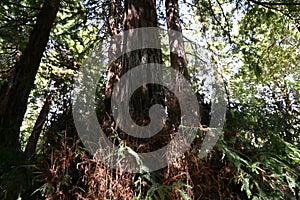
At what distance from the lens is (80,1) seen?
468 cm

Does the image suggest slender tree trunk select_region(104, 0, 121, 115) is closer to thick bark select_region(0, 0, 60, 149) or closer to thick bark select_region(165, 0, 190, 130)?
thick bark select_region(165, 0, 190, 130)

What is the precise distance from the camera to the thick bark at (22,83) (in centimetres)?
297

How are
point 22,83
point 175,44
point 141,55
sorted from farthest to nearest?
point 175,44, point 22,83, point 141,55

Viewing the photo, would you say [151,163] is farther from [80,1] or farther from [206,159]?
[80,1]

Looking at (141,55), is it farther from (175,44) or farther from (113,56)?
(175,44)

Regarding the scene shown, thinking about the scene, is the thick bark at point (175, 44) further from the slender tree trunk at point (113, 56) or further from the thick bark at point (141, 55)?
the slender tree trunk at point (113, 56)

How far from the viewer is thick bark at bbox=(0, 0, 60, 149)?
297 cm

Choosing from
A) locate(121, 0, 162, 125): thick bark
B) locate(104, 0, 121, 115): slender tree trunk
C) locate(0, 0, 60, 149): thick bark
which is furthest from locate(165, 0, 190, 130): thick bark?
locate(0, 0, 60, 149): thick bark

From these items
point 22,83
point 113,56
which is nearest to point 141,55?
point 113,56

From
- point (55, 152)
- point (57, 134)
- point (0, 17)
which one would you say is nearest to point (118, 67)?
point (57, 134)

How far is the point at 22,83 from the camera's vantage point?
10.4 feet

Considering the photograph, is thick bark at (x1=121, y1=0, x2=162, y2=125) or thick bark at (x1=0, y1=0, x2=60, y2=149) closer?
thick bark at (x1=121, y1=0, x2=162, y2=125)

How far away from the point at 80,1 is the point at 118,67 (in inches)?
96.8

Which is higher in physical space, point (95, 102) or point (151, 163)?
point (95, 102)
